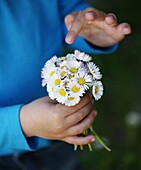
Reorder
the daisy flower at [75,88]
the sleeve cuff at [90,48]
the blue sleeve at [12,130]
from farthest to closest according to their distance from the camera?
the sleeve cuff at [90,48] → the blue sleeve at [12,130] → the daisy flower at [75,88]

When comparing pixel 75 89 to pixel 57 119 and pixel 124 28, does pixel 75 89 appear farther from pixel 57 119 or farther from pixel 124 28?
pixel 124 28

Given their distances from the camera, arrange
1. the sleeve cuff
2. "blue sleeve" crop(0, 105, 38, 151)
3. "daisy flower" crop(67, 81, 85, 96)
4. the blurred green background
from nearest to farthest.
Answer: "daisy flower" crop(67, 81, 85, 96)
"blue sleeve" crop(0, 105, 38, 151)
the sleeve cuff
the blurred green background

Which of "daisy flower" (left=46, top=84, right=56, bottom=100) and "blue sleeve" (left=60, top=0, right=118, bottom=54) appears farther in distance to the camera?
"blue sleeve" (left=60, top=0, right=118, bottom=54)

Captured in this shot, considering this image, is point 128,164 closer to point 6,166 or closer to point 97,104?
point 97,104

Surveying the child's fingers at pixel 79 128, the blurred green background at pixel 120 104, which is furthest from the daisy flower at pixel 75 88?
the blurred green background at pixel 120 104

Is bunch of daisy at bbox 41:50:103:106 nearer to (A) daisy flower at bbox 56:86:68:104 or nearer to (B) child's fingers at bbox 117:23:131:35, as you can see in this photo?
(A) daisy flower at bbox 56:86:68:104

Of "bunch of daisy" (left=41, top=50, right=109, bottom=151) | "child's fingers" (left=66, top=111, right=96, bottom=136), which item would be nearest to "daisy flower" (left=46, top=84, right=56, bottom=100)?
"bunch of daisy" (left=41, top=50, right=109, bottom=151)

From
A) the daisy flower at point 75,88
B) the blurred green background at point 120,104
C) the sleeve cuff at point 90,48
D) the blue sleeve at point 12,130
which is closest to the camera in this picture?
the daisy flower at point 75,88

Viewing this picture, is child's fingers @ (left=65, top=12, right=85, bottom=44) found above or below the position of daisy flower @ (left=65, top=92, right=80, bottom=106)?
above

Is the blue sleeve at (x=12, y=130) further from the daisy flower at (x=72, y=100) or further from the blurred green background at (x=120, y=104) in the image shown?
the blurred green background at (x=120, y=104)
